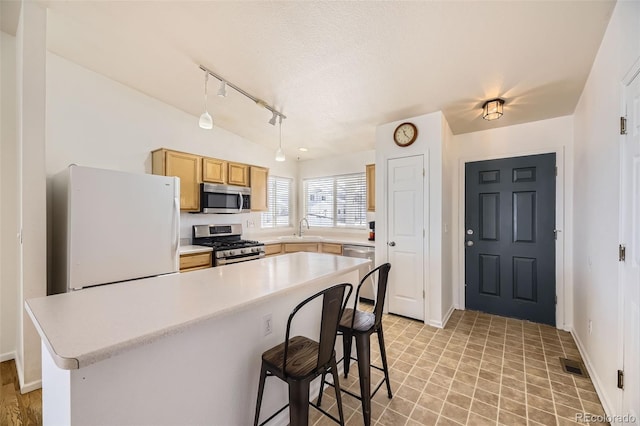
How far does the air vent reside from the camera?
2.23m

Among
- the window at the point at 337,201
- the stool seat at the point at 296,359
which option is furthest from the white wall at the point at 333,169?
the stool seat at the point at 296,359

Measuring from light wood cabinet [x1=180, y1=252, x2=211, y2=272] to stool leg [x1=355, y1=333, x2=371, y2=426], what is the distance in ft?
7.78

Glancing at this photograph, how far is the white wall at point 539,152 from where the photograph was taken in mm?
3068

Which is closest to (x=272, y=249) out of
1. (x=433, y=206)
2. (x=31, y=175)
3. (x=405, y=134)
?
(x=433, y=206)

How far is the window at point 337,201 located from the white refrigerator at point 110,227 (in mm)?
2863

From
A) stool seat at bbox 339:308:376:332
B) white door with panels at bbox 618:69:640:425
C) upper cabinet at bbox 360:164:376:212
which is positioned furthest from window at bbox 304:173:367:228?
white door with panels at bbox 618:69:640:425

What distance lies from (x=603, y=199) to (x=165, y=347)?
2907mm

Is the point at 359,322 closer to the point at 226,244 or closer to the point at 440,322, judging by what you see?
the point at 440,322

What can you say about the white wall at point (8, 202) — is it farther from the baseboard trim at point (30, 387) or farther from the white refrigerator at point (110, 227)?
the baseboard trim at point (30, 387)

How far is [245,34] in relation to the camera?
7.05 ft

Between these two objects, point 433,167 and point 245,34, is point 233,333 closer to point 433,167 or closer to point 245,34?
point 245,34

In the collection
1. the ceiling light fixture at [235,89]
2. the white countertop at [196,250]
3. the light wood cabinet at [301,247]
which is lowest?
the light wood cabinet at [301,247]

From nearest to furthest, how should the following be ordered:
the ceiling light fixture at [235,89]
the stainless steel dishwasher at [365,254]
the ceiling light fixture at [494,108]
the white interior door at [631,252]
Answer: the white interior door at [631,252], the ceiling light fixture at [235,89], the ceiling light fixture at [494,108], the stainless steel dishwasher at [365,254]

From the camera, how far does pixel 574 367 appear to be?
7.59 ft
